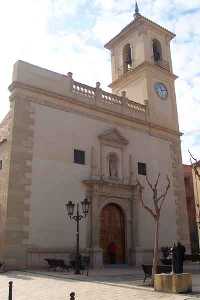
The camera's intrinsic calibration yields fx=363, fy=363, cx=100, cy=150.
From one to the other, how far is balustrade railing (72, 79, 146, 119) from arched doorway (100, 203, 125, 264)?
6.51 m

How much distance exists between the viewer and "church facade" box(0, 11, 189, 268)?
1809 cm

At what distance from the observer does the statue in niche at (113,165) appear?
2236 cm

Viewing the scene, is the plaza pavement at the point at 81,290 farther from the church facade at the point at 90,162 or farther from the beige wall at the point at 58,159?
the church facade at the point at 90,162

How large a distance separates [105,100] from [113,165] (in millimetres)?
4413

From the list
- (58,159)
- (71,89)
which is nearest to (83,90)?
(71,89)

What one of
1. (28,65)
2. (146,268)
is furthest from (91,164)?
(146,268)

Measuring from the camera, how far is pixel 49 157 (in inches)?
768

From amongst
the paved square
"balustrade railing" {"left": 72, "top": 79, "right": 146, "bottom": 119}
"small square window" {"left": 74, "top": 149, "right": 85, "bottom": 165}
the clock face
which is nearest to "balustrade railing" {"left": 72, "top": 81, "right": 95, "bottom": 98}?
"balustrade railing" {"left": 72, "top": 79, "right": 146, "bottom": 119}

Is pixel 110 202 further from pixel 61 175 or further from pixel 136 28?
pixel 136 28

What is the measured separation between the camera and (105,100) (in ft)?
78.1

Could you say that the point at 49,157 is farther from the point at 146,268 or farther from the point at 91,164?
the point at 146,268

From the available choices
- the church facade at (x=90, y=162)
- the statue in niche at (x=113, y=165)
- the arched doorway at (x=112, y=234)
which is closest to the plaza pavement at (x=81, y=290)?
the church facade at (x=90, y=162)

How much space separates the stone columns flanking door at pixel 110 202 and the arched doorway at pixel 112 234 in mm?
273

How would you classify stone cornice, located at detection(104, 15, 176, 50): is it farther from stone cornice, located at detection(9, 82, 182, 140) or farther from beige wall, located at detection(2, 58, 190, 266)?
stone cornice, located at detection(9, 82, 182, 140)
